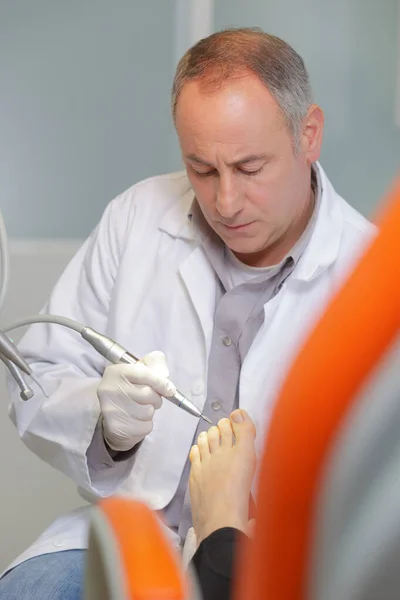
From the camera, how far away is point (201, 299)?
1436 millimetres

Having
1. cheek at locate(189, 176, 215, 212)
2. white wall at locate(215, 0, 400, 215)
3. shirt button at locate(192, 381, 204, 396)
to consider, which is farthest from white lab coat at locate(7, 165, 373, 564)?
white wall at locate(215, 0, 400, 215)

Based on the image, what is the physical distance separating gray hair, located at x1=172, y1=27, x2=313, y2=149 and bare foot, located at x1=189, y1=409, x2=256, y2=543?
46cm

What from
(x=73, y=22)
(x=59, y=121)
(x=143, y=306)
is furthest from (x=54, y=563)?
(x=73, y=22)

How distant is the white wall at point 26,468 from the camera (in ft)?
6.77

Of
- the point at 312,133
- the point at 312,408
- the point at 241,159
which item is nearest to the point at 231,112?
the point at 241,159

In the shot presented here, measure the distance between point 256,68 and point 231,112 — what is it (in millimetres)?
96

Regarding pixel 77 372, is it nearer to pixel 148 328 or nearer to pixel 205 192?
pixel 148 328

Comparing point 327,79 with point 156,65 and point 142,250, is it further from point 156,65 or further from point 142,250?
point 142,250

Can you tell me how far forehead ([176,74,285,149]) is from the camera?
4.25 ft

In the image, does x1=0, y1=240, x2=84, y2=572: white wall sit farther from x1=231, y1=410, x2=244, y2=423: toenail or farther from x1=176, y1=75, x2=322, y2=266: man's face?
x1=231, y1=410, x2=244, y2=423: toenail

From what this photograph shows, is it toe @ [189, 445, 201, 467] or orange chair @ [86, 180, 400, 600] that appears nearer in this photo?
orange chair @ [86, 180, 400, 600]

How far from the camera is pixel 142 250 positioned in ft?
5.01

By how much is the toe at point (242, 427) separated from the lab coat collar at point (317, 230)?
24 cm

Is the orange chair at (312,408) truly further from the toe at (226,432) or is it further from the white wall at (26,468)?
the white wall at (26,468)
